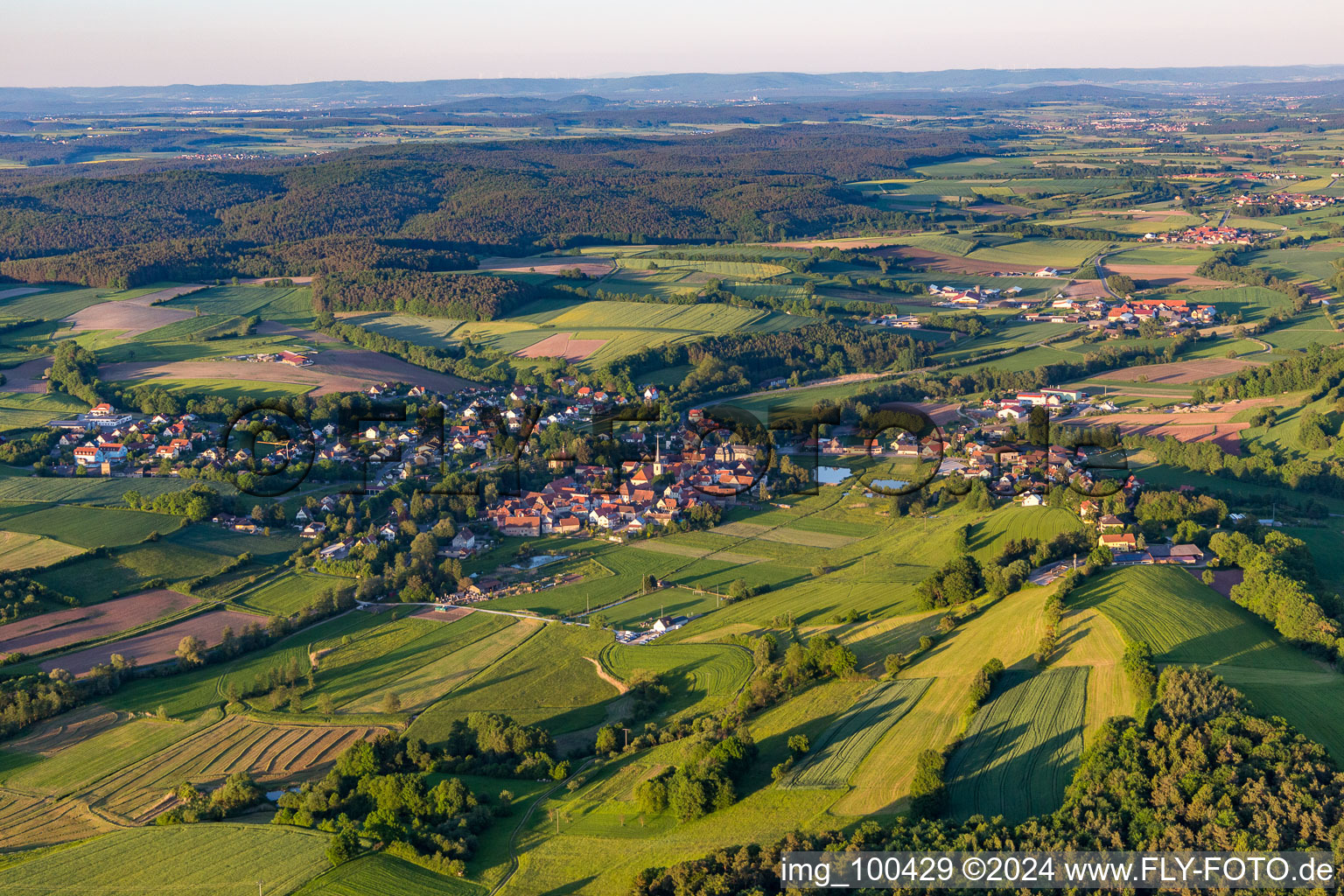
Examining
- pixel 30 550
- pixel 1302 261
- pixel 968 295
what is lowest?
pixel 30 550

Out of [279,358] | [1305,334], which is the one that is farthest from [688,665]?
[1305,334]

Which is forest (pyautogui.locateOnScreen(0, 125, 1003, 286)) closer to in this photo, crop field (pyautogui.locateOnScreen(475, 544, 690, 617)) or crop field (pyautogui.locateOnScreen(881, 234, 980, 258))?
crop field (pyautogui.locateOnScreen(881, 234, 980, 258))

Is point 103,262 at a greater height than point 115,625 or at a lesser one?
greater

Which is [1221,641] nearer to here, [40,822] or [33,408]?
[40,822]

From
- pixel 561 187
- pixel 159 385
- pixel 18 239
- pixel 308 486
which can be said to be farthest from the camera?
pixel 561 187

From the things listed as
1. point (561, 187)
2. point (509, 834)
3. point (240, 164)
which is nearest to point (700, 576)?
point (509, 834)

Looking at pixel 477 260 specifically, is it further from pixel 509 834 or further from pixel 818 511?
pixel 509 834

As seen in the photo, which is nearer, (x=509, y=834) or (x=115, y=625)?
(x=509, y=834)
